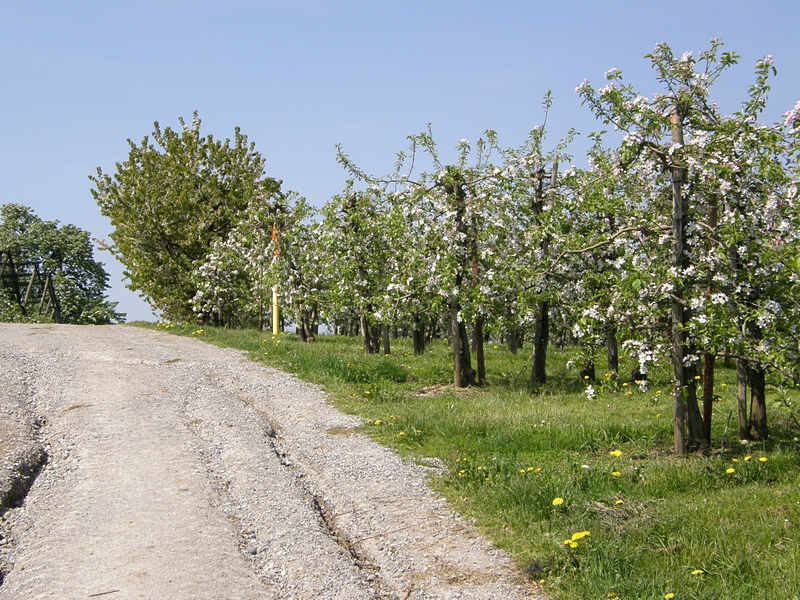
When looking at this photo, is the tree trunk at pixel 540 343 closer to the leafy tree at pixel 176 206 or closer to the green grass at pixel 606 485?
the green grass at pixel 606 485

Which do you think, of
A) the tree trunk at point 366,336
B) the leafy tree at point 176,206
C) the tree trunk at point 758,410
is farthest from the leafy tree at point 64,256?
the tree trunk at point 758,410

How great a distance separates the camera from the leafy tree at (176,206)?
26469 millimetres

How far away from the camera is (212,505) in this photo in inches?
282

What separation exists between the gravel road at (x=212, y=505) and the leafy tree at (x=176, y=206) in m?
14.7

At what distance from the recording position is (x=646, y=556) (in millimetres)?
5562

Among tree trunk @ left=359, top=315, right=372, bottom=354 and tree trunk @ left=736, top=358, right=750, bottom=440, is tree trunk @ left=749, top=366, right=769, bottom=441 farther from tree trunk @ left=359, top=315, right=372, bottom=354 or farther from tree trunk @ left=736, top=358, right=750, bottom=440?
tree trunk @ left=359, top=315, right=372, bottom=354

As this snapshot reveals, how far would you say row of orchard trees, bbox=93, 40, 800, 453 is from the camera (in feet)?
26.0

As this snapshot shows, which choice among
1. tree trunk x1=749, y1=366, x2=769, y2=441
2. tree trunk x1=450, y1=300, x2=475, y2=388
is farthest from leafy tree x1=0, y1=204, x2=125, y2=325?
tree trunk x1=749, y1=366, x2=769, y2=441

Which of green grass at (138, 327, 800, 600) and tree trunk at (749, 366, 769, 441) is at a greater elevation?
tree trunk at (749, 366, 769, 441)

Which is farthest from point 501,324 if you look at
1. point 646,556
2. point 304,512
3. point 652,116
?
point 646,556

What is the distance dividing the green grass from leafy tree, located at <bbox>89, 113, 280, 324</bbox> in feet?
48.5

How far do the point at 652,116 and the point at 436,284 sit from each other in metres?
5.72

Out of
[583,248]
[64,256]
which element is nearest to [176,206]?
[64,256]

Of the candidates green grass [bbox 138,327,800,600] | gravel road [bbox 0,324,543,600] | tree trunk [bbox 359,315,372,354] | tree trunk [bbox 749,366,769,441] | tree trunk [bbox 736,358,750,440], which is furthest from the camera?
tree trunk [bbox 359,315,372,354]
